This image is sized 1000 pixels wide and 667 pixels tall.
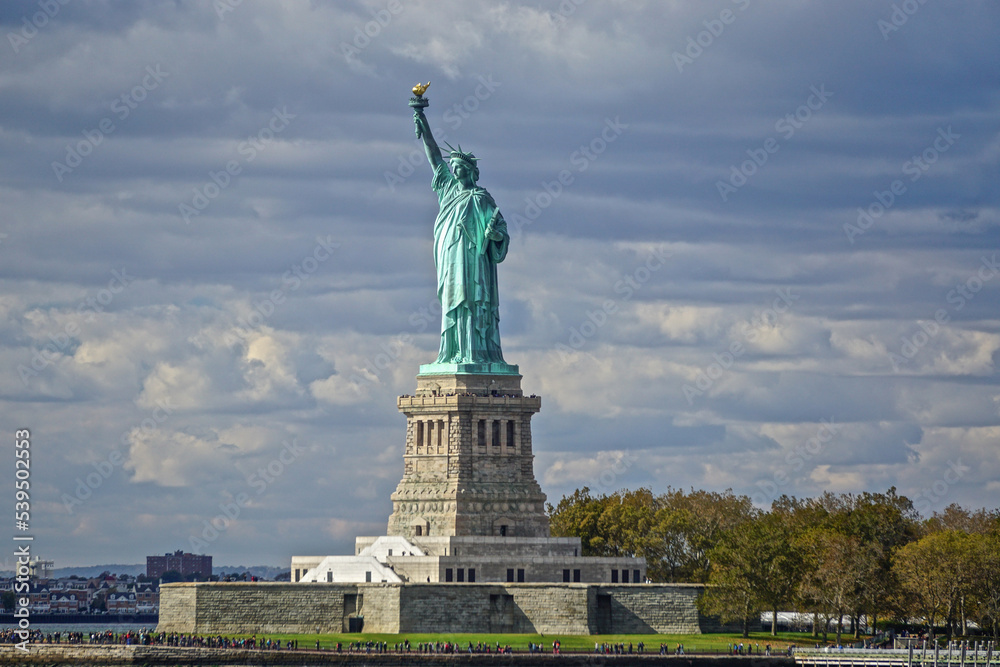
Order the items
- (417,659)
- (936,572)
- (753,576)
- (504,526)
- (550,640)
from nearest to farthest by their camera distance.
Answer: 1. (417,659)
2. (550,640)
3. (936,572)
4. (753,576)
5. (504,526)

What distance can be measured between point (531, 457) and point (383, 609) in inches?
575

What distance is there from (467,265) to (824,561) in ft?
87.0

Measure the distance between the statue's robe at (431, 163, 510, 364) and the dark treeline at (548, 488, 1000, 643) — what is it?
15.1 metres

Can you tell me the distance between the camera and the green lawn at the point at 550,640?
317 feet

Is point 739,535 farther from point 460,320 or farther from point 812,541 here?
point 460,320

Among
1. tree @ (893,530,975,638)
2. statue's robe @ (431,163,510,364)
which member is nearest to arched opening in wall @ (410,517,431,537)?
statue's robe @ (431,163,510,364)

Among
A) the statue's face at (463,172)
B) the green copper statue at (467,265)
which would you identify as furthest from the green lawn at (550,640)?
the statue's face at (463,172)

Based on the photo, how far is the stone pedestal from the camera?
10700cm

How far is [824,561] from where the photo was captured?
336 feet

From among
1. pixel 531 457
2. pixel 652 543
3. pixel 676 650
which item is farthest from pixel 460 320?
pixel 676 650

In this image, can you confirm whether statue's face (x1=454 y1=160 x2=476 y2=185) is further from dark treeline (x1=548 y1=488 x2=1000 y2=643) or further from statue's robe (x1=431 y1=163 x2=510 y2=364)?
dark treeline (x1=548 y1=488 x2=1000 y2=643)

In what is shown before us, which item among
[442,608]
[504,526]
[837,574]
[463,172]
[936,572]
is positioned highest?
[463,172]

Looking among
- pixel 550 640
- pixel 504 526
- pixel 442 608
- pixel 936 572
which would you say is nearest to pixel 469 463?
pixel 504 526

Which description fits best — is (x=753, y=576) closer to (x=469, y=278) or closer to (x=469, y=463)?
(x=469, y=463)
